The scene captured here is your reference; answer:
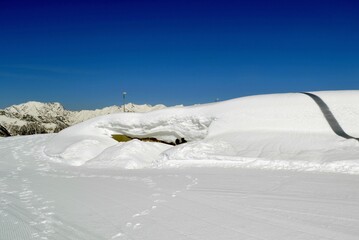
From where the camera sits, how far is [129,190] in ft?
29.2

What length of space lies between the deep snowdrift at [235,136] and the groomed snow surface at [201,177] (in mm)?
60

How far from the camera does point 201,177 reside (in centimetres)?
1051

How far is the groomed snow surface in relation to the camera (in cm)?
546

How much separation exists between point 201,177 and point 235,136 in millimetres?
5840

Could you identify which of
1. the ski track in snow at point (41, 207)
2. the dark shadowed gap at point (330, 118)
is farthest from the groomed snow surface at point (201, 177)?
the dark shadowed gap at point (330, 118)

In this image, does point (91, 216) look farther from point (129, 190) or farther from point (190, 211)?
point (129, 190)

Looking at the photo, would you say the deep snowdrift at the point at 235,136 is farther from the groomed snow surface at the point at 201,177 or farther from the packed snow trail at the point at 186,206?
the packed snow trail at the point at 186,206

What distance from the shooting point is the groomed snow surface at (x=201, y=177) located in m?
5.46

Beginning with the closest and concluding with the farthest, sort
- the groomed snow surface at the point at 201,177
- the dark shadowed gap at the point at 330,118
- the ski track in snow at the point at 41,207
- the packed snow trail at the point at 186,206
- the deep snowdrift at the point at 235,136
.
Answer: the packed snow trail at the point at 186,206 < the ski track in snow at the point at 41,207 < the groomed snow surface at the point at 201,177 < the deep snowdrift at the point at 235,136 < the dark shadowed gap at the point at 330,118

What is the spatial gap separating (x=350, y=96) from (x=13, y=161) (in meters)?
19.1

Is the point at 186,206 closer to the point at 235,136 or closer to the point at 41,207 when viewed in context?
the point at 41,207

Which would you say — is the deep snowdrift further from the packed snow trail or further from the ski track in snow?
the ski track in snow

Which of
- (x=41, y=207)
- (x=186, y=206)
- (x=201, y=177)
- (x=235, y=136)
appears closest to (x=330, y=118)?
(x=235, y=136)

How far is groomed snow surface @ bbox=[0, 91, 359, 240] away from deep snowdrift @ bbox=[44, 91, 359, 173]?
0.20ft
